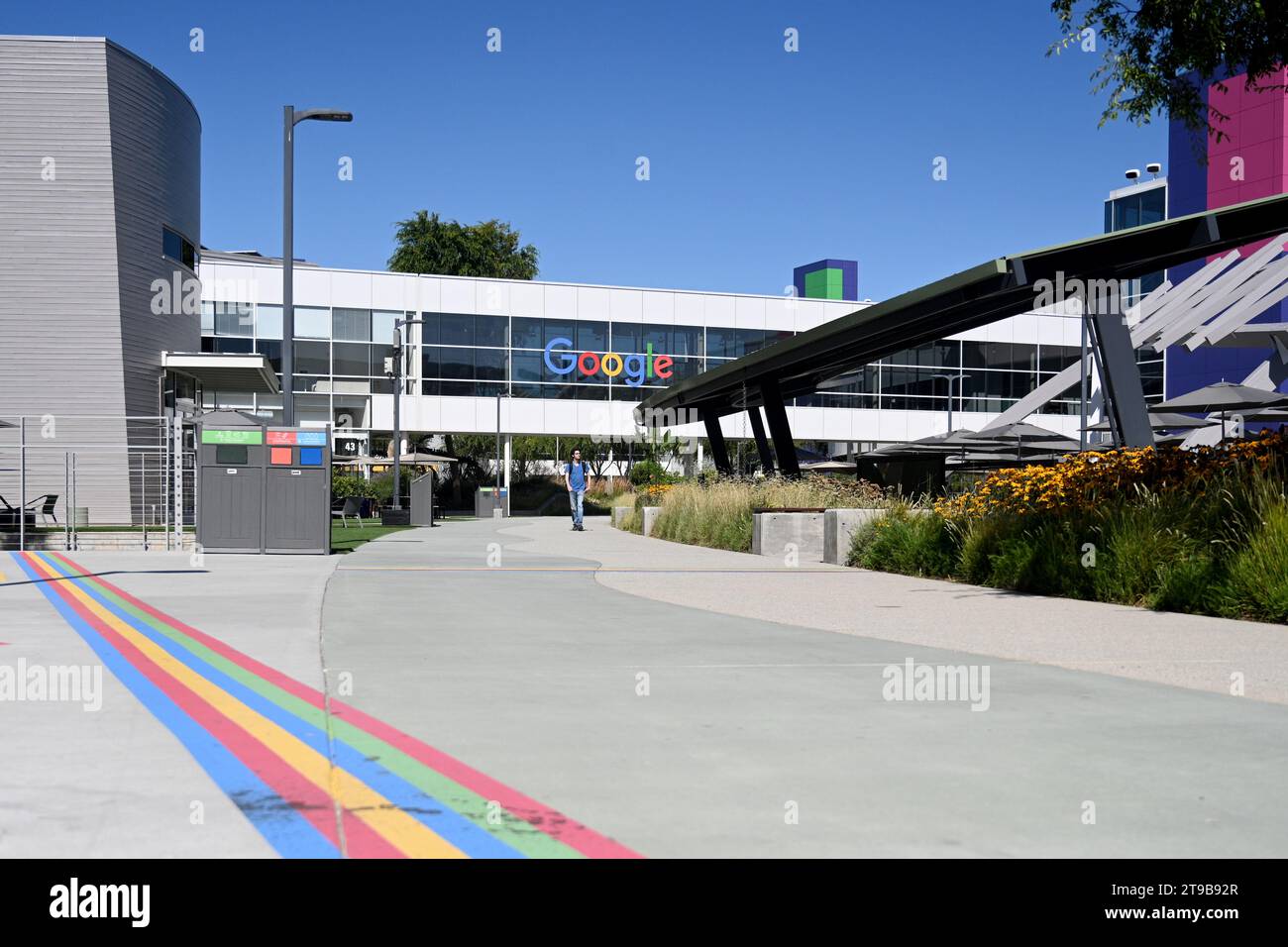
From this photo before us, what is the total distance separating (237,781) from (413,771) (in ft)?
2.15

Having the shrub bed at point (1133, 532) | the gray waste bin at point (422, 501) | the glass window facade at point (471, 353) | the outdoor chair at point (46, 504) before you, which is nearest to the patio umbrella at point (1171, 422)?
the shrub bed at point (1133, 532)

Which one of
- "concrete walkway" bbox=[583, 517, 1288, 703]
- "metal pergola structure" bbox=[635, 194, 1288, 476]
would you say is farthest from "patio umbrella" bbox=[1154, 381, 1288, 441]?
"concrete walkway" bbox=[583, 517, 1288, 703]

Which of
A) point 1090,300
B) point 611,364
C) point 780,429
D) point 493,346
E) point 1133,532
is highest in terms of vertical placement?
point 493,346

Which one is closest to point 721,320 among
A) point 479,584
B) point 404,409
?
point 404,409

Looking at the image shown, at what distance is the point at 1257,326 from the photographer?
26.4m

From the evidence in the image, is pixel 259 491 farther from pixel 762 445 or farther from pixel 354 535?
pixel 762 445

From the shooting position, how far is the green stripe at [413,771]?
157 inches

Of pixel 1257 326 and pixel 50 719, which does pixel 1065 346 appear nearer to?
pixel 1257 326

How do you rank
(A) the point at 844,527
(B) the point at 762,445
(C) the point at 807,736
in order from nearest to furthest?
(C) the point at 807,736, (A) the point at 844,527, (B) the point at 762,445

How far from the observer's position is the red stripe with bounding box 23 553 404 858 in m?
3.97

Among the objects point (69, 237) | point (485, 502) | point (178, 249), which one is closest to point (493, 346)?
point (485, 502)

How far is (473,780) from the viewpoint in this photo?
15.8ft

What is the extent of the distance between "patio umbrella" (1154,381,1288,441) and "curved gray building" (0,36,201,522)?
23.5m
